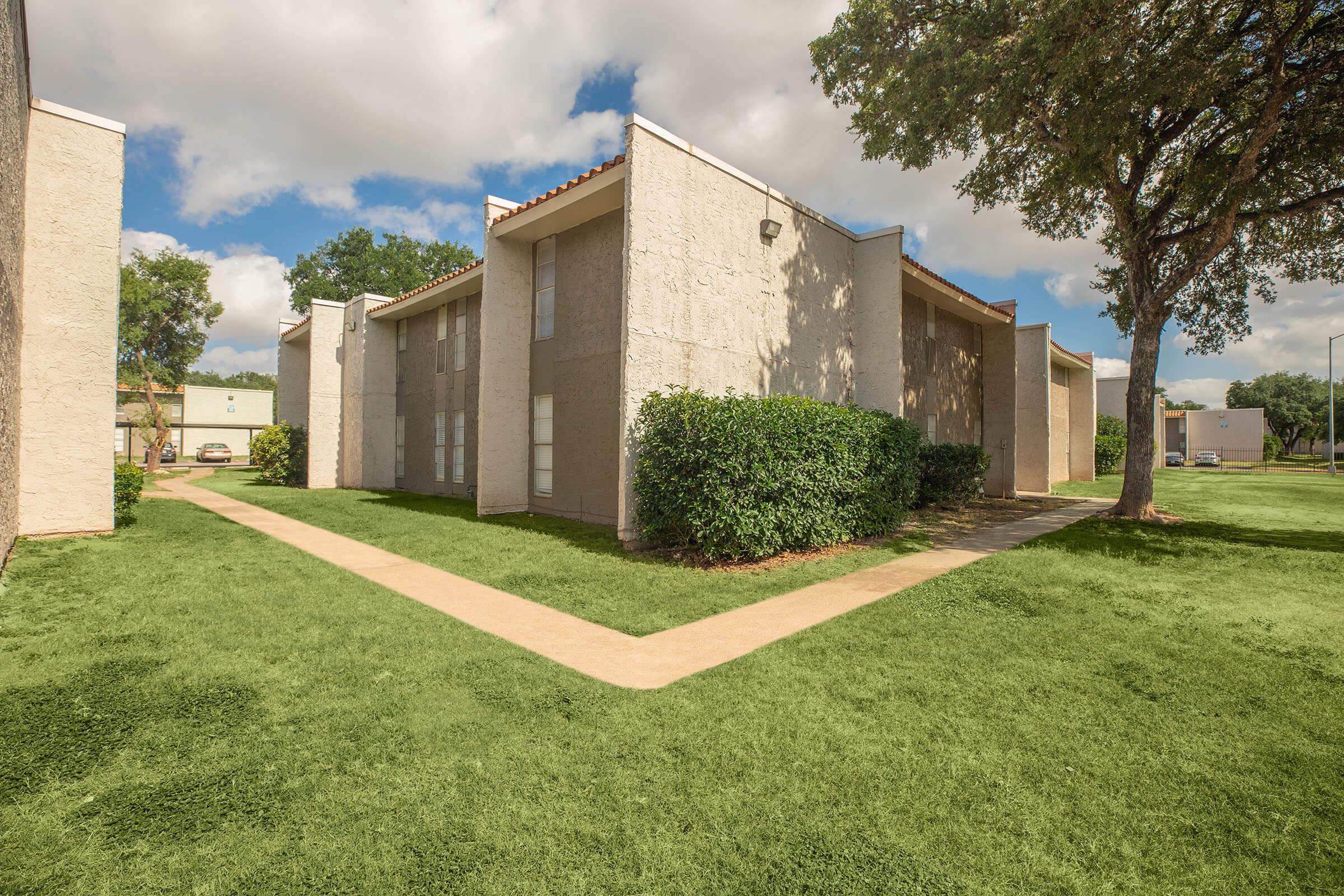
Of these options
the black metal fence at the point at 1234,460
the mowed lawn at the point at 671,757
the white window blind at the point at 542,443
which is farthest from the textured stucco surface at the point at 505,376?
the black metal fence at the point at 1234,460

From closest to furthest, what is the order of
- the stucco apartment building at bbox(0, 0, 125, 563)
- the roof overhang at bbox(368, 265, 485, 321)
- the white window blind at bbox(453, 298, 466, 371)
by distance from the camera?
the stucco apartment building at bbox(0, 0, 125, 563) < the roof overhang at bbox(368, 265, 485, 321) < the white window blind at bbox(453, 298, 466, 371)

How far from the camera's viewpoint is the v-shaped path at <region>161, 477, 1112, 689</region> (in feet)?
14.9

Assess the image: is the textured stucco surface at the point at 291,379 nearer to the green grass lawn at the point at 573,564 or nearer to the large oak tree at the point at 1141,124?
the green grass lawn at the point at 573,564

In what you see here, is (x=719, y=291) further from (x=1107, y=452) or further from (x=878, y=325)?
(x=1107, y=452)

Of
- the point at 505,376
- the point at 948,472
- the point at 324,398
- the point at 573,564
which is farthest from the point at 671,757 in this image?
the point at 324,398

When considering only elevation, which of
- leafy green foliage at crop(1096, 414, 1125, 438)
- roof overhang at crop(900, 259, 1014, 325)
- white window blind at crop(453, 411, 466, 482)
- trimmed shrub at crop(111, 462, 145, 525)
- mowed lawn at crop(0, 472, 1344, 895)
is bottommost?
mowed lawn at crop(0, 472, 1344, 895)

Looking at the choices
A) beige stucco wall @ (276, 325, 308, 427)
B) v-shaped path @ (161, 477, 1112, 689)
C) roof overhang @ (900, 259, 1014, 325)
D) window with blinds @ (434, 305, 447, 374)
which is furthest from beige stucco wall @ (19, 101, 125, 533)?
beige stucco wall @ (276, 325, 308, 427)

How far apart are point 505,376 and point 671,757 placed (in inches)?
418

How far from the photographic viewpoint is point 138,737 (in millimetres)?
3193

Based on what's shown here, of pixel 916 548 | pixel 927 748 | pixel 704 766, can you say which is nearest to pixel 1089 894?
pixel 927 748

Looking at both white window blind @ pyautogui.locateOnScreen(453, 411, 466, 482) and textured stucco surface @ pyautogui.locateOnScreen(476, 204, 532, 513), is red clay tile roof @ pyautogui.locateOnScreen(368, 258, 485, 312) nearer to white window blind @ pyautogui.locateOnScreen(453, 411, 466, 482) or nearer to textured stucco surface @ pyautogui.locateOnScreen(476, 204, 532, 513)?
textured stucco surface @ pyautogui.locateOnScreen(476, 204, 532, 513)

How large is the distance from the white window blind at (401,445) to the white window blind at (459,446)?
10.2 feet

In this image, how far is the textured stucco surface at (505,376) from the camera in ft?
40.4

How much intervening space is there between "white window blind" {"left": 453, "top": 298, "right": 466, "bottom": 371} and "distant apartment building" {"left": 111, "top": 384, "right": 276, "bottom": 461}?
3839 cm
